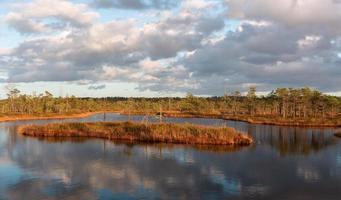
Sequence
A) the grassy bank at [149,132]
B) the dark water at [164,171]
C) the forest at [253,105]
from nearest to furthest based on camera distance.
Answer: the dark water at [164,171]
the grassy bank at [149,132]
the forest at [253,105]

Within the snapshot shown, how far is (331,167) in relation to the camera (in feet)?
132

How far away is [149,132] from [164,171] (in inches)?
811

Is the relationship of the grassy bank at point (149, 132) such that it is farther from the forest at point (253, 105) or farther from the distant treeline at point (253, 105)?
the forest at point (253, 105)

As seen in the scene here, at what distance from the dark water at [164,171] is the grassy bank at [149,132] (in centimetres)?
281

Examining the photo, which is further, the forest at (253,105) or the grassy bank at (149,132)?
the forest at (253,105)

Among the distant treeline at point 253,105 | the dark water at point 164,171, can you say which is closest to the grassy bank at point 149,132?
the dark water at point 164,171

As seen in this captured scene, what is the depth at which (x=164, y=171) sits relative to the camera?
3659 cm

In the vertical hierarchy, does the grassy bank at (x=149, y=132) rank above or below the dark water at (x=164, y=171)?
above

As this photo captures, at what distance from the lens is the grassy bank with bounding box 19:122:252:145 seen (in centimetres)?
5416

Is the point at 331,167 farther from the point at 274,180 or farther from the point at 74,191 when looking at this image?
the point at 74,191

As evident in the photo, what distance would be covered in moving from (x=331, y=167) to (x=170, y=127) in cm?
2343

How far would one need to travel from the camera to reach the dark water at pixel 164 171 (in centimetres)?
2858

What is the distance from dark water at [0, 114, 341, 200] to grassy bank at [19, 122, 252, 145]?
2.81m

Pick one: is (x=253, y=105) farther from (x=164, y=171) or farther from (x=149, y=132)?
(x=164, y=171)
